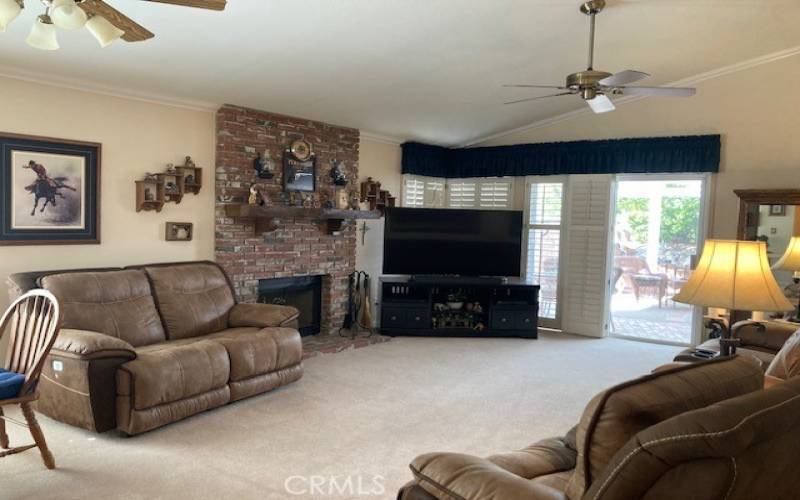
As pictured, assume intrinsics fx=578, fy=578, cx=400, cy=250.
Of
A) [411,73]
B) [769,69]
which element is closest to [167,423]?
[411,73]

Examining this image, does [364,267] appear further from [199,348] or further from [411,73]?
[199,348]

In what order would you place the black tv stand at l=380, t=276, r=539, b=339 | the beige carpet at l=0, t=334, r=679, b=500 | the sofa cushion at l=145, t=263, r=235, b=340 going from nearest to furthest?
the beige carpet at l=0, t=334, r=679, b=500 < the sofa cushion at l=145, t=263, r=235, b=340 < the black tv stand at l=380, t=276, r=539, b=339

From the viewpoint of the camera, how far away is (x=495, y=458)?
2.19m

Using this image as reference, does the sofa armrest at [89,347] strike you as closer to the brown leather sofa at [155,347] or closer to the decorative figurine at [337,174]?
the brown leather sofa at [155,347]

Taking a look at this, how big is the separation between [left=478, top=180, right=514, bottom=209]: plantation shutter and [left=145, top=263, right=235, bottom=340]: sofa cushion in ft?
13.1

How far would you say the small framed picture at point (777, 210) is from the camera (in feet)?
18.7

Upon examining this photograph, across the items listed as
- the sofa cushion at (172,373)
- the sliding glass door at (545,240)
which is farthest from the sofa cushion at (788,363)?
the sliding glass door at (545,240)

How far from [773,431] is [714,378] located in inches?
9.6

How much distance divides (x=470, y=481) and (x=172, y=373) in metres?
2.53

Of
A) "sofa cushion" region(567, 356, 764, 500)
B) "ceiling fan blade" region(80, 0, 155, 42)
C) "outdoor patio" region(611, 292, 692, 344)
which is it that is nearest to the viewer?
"sofa cushion" region(567, 356, 764, 500)

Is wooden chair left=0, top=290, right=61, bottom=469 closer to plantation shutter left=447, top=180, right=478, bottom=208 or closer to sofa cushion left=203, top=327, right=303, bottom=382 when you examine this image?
sofa cushion left=203, top=327, right=303, bottom=382

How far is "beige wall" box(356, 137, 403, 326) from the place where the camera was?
7055 millimetres

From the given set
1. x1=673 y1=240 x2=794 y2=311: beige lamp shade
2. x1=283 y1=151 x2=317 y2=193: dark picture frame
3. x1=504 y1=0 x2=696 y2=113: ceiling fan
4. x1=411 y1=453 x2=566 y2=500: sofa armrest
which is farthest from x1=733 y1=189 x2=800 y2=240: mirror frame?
x1=411 y1=453 x2=566 y2=500: sofa armrest

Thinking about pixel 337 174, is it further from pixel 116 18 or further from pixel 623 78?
pixel 116 18
